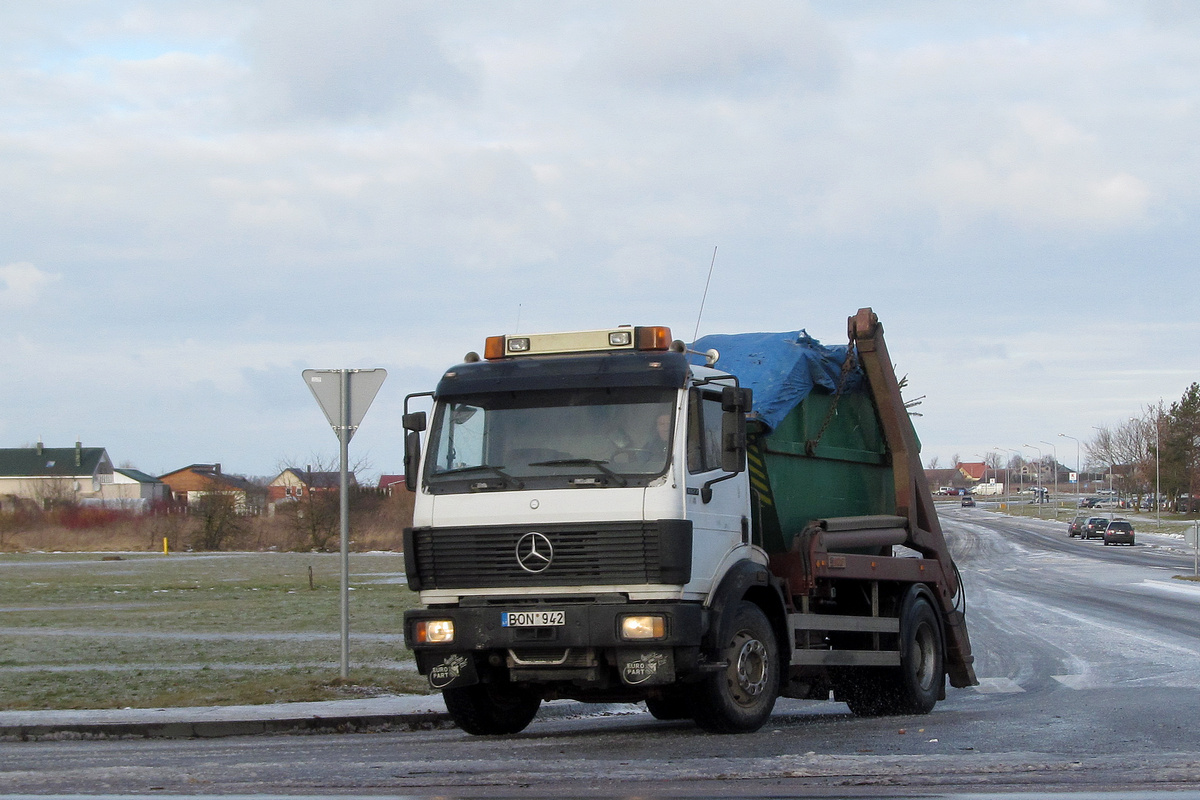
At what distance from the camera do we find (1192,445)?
107 meters

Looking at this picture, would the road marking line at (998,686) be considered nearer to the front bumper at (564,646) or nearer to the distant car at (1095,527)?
the front bumper at (564,646)

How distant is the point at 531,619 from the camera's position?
9.20 m

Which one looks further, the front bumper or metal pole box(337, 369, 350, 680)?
metal pole box(337, 369, 350, 680)

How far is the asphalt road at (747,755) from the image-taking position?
24.0ft

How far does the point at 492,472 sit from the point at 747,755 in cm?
260

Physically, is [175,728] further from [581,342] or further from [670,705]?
[581,342]

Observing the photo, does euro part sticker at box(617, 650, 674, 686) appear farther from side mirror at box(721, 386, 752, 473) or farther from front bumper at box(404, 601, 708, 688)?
side mirror at box(721, 386, 752, 473)

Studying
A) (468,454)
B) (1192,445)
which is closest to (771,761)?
(468,454)

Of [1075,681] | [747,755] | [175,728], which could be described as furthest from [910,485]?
[175,728]

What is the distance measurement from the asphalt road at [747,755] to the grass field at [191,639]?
101 inches

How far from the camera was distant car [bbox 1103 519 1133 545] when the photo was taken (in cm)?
7100

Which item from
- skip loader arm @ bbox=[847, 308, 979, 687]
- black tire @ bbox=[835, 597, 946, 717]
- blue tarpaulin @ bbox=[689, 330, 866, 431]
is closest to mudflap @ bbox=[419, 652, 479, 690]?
blue tarpaulin @ bbox=[689, 330, 866, 431]

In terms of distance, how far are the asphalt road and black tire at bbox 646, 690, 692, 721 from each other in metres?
0.20

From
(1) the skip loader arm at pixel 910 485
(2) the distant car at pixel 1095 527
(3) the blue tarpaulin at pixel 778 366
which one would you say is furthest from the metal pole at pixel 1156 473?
(3) the blue tarpaulin at pixel 778 366
